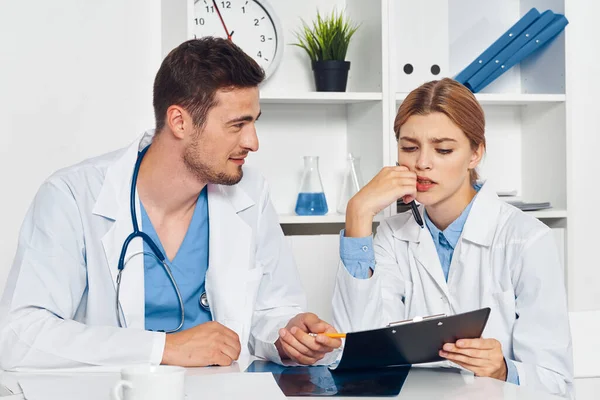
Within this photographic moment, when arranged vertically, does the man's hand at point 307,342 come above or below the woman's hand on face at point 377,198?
below

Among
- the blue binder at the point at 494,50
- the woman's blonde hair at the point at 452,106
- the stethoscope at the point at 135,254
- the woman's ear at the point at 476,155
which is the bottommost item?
the stethoscope at the point at 135,254

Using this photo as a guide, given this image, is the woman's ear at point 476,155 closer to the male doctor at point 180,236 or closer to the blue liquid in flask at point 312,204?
the male doctor at point 180,236

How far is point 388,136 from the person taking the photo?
2.44 meters

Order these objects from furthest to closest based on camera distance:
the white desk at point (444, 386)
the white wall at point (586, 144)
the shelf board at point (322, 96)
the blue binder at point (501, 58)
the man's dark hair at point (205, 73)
A: the white wall at point (586, 144), the blue binder at point (501, 58), the shelf board at point (322, 96), the man's dark hair at point (205, 73), the white desk at point (444, 386)

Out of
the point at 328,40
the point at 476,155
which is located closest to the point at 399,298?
the point at 476,155

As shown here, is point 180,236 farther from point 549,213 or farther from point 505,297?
point 549,213

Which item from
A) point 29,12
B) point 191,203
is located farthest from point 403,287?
point 29,12

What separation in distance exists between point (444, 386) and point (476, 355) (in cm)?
13

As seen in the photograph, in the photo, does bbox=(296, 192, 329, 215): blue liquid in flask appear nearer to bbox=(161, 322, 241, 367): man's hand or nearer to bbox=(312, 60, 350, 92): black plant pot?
bbox=(312, 60, 350, 92): black plant pot

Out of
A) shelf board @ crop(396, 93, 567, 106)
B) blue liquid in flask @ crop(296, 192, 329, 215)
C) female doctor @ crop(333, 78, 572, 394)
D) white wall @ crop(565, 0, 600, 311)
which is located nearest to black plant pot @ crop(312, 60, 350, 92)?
blue liquid in flask @ crop(296, 192, 329, 215)

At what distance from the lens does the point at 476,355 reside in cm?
133

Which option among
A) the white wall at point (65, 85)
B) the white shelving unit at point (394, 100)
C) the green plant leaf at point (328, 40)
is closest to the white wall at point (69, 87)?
the white wall at point (65, 85)

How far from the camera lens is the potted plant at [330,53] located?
2.54m

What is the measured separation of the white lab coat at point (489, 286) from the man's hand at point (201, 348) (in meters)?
0.50
